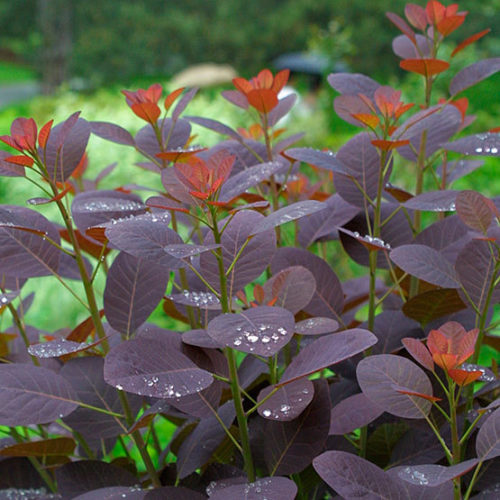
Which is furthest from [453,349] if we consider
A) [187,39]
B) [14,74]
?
[14,74]

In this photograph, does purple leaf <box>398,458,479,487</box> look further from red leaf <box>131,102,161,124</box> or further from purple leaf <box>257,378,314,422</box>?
red leaf <box>131,102,161,124</box>

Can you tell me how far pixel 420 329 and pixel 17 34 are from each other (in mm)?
24183

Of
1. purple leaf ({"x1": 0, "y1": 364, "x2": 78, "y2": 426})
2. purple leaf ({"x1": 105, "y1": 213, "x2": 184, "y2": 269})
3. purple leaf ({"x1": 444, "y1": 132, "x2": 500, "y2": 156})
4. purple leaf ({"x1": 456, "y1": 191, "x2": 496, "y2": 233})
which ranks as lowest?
purple leaf ({"x1": 0, "y1": 364, "x2": 78, "y2": 426})

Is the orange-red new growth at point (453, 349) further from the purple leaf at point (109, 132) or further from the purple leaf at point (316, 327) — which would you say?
the purple leaf at point (109, 132)

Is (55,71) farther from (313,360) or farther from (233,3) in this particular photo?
(313,360)

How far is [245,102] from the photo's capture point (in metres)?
0.93

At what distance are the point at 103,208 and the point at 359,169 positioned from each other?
303 millimetres

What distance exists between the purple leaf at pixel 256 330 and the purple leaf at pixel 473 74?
454 mm

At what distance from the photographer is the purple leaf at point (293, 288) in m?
0.69

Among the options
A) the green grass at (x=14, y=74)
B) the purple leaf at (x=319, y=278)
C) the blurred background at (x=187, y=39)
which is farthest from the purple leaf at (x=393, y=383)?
the green grass at (x=14, y=74)

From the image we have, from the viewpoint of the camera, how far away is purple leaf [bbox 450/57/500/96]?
0.84 meters

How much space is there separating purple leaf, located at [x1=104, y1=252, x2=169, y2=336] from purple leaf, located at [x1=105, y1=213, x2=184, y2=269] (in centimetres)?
12

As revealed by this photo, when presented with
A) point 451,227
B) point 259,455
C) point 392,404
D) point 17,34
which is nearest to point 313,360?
point 392,404

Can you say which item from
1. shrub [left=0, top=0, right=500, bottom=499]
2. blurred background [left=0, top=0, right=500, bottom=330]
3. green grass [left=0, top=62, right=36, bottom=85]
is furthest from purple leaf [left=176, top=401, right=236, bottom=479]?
green grass [left=0, top=62, right=36, bottom=85]
